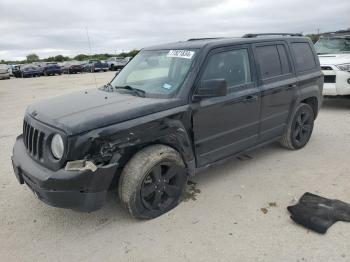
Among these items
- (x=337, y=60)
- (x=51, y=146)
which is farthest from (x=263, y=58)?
(x=337, y=60)

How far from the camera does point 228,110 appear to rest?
14.2 feet

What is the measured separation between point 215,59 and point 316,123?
13.5 feet

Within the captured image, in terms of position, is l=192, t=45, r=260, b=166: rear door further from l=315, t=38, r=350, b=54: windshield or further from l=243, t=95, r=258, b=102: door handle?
l=315, t=38, r=350, b=54: windshield

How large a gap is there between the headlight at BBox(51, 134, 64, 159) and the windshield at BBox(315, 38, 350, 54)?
8.33m

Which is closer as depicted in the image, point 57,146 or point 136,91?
point 57,146

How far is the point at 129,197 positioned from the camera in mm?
3543

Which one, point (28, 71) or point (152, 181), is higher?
point (28, 71)

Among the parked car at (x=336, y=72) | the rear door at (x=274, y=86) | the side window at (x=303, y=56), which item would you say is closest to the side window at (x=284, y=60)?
the rear door at (x=274, y=86)

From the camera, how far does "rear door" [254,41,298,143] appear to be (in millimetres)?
4797

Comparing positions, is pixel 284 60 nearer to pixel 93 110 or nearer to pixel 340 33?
pixel 93 110

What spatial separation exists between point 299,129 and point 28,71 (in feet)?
120

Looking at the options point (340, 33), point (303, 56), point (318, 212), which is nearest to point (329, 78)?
point (340, 33)

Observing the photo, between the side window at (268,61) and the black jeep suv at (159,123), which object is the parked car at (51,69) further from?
the side window at (268,61)

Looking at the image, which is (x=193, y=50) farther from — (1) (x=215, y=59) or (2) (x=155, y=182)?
(2) (x=155, y=182)
